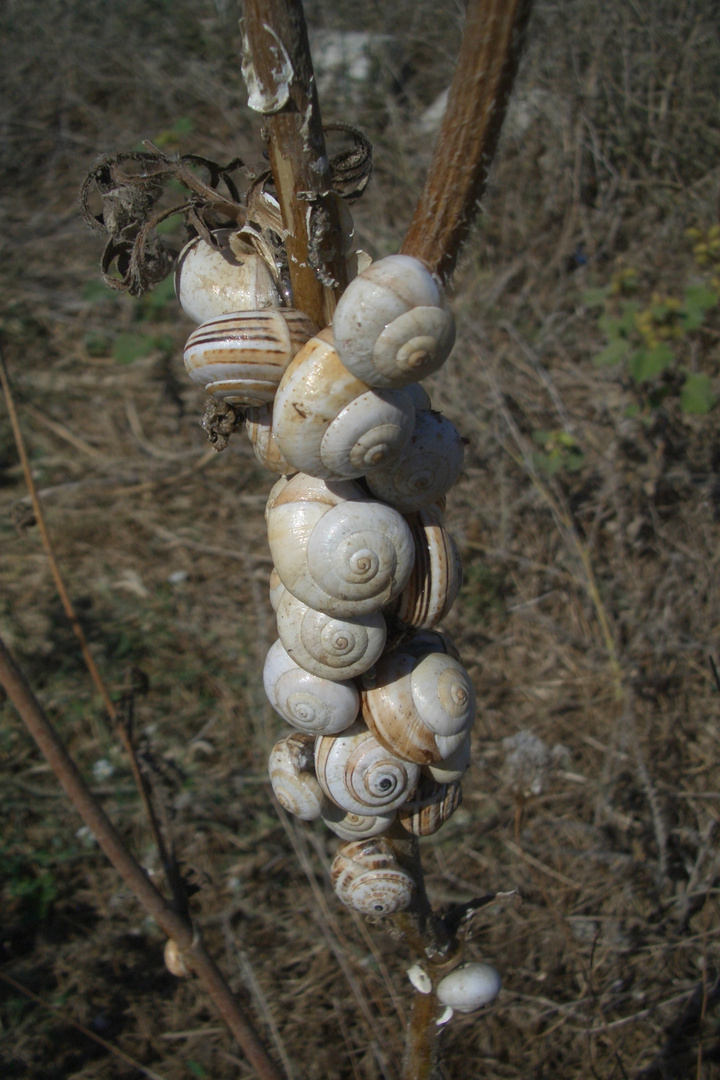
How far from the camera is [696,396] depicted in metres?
2.89

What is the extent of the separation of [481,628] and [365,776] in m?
2.19

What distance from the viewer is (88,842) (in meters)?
2.64

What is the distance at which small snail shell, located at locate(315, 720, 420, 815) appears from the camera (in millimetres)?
903

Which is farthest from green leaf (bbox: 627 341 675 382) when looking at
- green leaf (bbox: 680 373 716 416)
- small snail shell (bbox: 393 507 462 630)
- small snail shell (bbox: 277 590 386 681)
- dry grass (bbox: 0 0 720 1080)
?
small snail shell (bbox: 277 590 386 681)

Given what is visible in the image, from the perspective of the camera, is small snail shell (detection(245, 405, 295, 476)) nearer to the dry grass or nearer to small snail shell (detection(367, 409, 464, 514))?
small snail shell (detection(367, 409, 464, 514))

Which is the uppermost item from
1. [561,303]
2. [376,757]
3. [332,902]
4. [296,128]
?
[561,303]

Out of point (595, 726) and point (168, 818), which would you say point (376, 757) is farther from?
point (595, 726)

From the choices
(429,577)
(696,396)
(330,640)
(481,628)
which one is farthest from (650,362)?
(330,640)

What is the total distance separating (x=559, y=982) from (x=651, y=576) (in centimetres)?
150

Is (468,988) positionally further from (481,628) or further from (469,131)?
(481,628)

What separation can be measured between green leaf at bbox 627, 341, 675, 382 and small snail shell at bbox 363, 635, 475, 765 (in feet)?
7.48

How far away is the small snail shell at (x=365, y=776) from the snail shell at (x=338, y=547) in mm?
197

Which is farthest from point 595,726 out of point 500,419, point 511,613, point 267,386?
point 267,386

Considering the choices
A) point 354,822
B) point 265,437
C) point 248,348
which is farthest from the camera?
point 354,822
